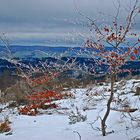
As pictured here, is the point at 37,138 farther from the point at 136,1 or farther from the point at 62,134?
the point at 136,1

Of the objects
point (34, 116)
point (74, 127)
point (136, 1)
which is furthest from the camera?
point (34, 116)

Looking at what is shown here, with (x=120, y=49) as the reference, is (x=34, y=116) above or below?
below

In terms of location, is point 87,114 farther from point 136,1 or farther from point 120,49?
point 136,1

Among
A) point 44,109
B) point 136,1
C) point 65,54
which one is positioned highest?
point 136,1

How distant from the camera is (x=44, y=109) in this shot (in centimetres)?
1479

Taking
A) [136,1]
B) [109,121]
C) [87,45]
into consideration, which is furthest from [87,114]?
[136,1]

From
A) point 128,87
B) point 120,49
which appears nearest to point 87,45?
point 120,49

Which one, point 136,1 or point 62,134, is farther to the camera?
point 62,134

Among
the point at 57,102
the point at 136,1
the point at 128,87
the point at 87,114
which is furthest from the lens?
the point at 128,87

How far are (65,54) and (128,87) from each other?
659 centimetres

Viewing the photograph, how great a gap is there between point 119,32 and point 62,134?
255 centimetres

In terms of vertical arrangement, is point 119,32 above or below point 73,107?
above

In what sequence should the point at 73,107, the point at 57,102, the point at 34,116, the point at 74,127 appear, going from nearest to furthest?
the point at 74,127 → the point at 34,116 → the point at 73,107 → the point at 57,102

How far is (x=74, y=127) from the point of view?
1061cm
